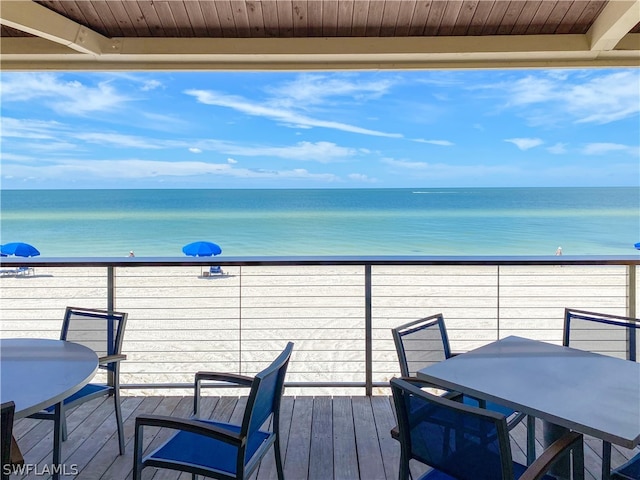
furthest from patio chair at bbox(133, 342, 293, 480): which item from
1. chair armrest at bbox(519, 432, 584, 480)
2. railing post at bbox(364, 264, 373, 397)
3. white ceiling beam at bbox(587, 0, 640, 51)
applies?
white ceiling beam at bbox(587, 0, 640, 51)

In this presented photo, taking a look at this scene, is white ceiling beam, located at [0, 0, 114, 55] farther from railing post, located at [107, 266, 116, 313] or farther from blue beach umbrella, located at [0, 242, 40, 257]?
blue beach umbrella, located at [0, 242, 40, 257]

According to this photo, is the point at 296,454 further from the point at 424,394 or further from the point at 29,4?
the point at 29,4

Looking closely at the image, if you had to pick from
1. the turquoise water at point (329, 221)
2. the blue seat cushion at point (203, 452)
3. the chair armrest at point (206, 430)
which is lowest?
the blue seat cushion at point (203, 452)

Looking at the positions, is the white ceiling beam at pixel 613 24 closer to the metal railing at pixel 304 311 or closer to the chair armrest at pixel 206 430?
the metal railing at pixel 304 311

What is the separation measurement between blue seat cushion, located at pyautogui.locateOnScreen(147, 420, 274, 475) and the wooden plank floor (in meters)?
0.58

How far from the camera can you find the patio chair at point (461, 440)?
39.5 inches

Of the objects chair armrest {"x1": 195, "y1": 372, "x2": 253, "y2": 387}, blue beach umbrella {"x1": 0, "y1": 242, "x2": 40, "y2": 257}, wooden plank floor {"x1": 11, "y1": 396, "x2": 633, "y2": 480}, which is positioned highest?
blue beach umbrella {"x1": 0, "y1": 242, "x2": 40, "y2": 257}

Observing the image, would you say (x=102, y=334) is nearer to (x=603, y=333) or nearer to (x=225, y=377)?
(x=225, y=377)

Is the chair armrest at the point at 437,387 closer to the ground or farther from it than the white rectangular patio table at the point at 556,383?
closer to the ground

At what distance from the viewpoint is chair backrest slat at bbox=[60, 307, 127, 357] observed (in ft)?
7.43

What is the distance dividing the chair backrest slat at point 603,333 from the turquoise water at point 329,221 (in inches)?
638

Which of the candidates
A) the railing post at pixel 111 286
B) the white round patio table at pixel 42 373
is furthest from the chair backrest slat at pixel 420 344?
the railing post at pixel 111 286

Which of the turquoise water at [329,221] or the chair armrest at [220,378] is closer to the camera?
the chair armrest at [220,378]

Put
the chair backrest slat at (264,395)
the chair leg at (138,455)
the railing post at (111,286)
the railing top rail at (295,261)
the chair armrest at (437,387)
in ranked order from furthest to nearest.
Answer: the railing post at (111,286) → the railing top rail at (295,261) → the chair armrest at (437,387) → the chair leg at (138,455) → the chair backrest slat at (264,395)
